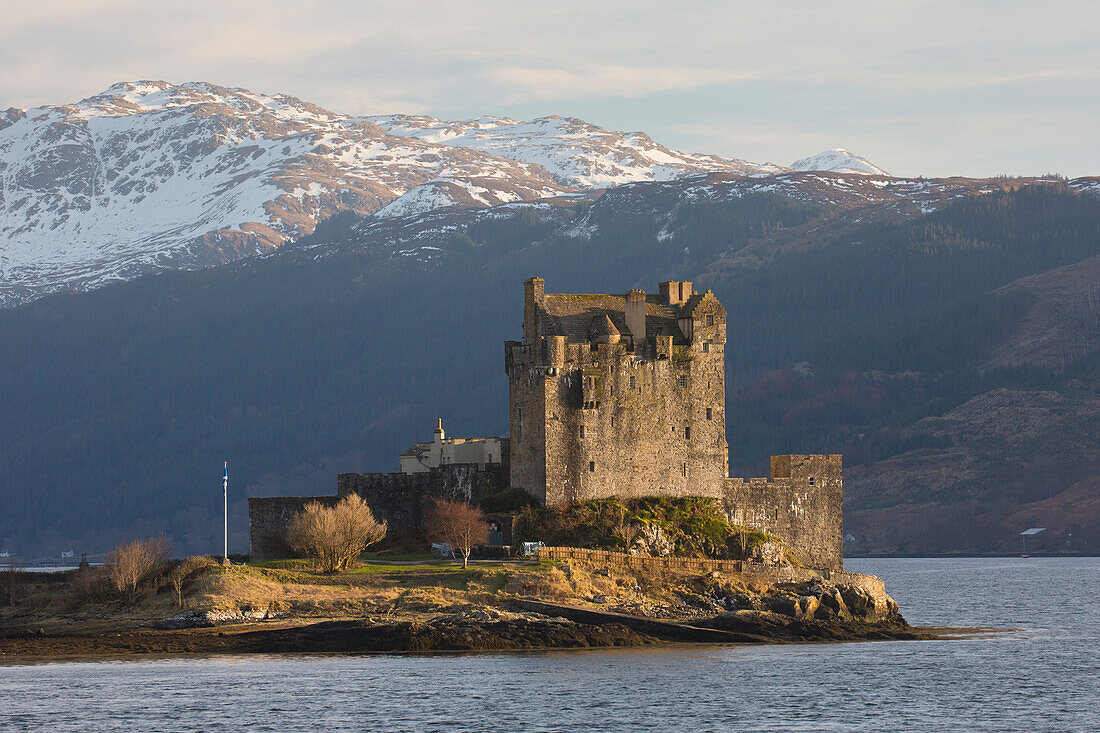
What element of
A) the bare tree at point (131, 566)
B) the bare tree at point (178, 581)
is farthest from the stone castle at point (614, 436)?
the bare tree at point (178, 581)

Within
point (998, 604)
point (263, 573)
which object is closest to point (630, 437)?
point (263, 573)

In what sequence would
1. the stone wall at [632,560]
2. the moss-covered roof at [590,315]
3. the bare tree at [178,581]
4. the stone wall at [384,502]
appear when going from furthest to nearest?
the stone wall at [384,502]
the moss-covered roof at [590,315]
the stone wall at [632,560]
the bare tree at [178,581]

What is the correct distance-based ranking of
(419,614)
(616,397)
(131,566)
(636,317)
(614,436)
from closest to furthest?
(419,614) → (131,566) → (614,436) → (616,397) → (636,317)

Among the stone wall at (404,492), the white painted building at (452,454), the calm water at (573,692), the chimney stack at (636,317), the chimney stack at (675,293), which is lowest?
the calm water at (573,692)

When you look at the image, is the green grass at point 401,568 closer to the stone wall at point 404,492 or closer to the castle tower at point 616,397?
the castle tower at point 616,397

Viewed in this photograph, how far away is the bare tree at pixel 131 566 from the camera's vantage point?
11475 centimetres

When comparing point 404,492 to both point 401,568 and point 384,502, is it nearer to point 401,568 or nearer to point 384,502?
point 384,502

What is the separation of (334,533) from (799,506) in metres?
36.9

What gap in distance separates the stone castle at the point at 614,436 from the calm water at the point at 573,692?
16460 millimetres

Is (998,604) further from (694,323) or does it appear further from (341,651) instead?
(341,651)

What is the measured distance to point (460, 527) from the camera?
384ft

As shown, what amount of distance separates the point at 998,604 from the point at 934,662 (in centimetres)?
7095

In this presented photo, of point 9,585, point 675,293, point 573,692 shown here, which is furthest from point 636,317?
point 9,585

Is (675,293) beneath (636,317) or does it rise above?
above
